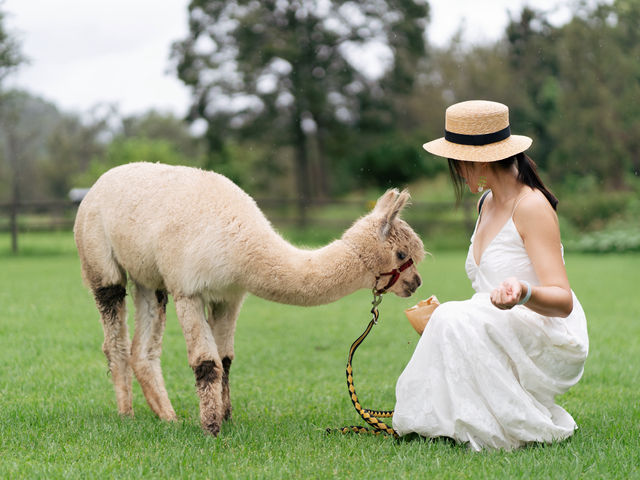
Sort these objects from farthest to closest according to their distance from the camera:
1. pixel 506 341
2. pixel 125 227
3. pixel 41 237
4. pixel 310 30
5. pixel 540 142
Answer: pixel 540 142 → pixel 310 30 → pixel 41 237 → pixel 125 227 → pixel 506 341

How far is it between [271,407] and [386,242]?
1707 mm

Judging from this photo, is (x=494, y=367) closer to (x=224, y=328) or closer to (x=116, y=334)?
(x=224, y=328)

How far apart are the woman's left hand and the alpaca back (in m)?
1.36

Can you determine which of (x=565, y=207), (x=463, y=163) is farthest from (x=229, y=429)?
(x=565, y=207)

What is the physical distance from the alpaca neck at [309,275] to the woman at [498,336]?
52cm

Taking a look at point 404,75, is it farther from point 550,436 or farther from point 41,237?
point 550,436

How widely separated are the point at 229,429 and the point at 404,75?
26788 millimetres

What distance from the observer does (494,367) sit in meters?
3.53

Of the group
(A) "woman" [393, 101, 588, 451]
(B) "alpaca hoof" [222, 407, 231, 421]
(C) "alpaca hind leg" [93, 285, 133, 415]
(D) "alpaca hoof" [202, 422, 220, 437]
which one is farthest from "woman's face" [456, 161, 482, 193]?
(C) "alpaca hind leg" [93, 285, 133, 415]

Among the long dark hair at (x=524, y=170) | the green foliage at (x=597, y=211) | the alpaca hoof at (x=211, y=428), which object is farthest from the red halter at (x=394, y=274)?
the green foliage at (x=597, y=211)

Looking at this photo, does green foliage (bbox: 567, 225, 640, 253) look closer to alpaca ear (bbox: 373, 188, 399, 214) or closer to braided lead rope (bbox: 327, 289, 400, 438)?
Answer: braided lead rope (bbox: 327, 289, 400, 438)

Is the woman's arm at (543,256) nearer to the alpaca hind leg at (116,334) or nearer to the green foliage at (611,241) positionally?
the alpaca hind leg at (116,334)

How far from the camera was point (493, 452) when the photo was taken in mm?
3568

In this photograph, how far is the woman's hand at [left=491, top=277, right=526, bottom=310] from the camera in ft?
10.1
